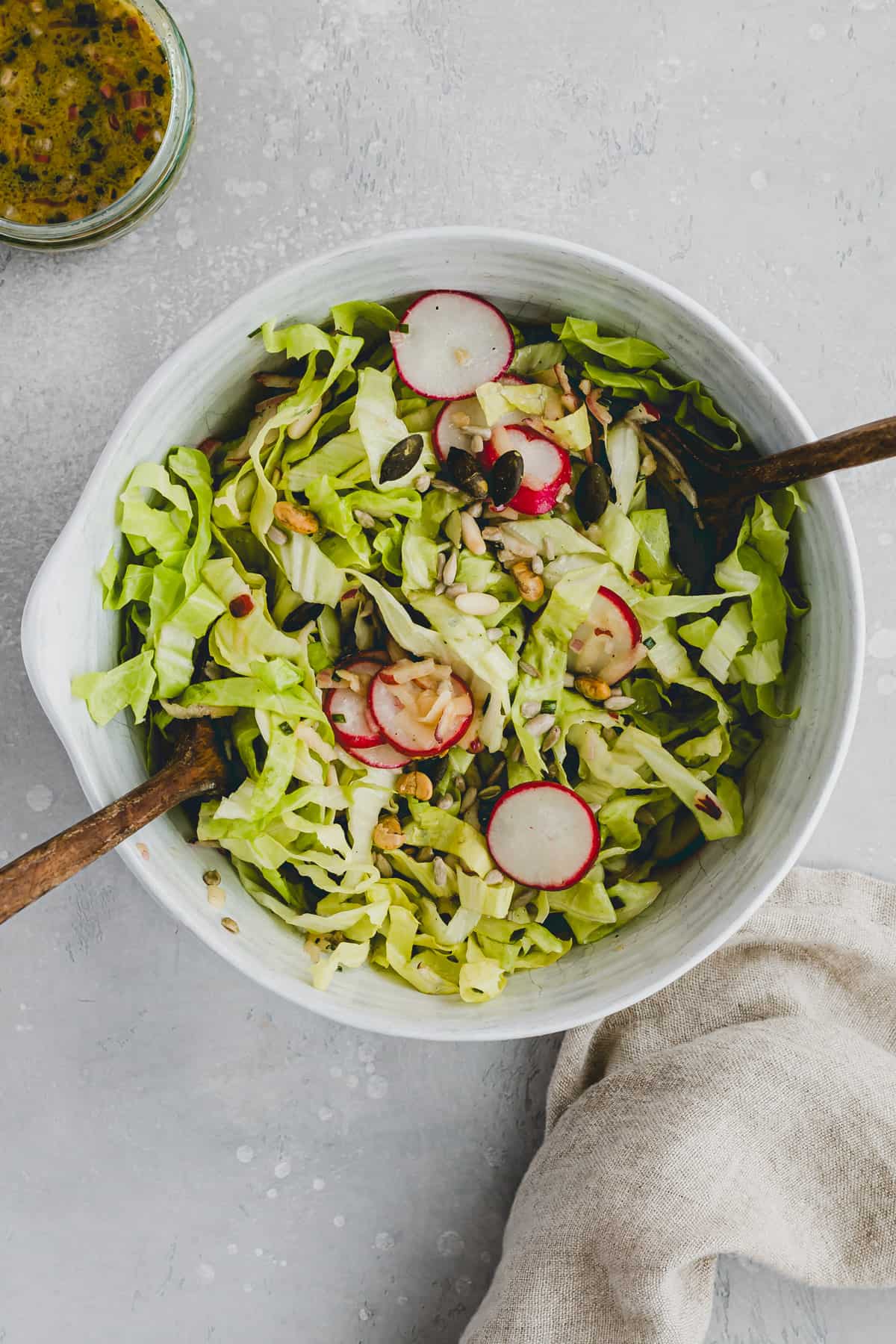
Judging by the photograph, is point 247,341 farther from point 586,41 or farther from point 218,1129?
point 218,1129

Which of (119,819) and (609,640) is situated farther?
(609,640)

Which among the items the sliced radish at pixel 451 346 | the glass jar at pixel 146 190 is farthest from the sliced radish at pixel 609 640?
the glass jar at pixel 146 190

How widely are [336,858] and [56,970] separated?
0.64 meters

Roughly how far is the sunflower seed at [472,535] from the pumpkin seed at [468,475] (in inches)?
1.2

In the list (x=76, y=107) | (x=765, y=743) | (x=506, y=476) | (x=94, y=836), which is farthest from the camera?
(x=76, y=107)

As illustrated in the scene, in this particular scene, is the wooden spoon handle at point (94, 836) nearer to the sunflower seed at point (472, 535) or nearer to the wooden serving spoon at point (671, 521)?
the wooden serving spoon at point (671, 521)

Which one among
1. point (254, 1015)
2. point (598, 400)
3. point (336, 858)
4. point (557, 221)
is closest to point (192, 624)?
point (336, 858)

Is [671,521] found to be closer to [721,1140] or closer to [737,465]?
[737,465]

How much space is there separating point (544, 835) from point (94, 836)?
566 mm

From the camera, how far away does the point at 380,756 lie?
147 centimetres

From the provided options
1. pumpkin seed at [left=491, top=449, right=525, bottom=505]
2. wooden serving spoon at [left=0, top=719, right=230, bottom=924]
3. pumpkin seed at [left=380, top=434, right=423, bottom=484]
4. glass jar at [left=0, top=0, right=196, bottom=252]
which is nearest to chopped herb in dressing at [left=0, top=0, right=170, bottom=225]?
glass jar at [left=0, top=0, right=196, bottom=252]

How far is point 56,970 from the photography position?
5.90ft

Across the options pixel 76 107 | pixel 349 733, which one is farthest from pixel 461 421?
pixel 76 107

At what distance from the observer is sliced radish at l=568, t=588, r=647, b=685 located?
56.7 inches
